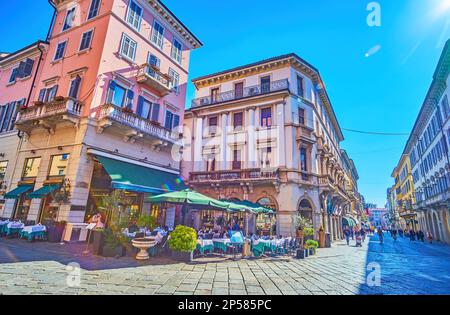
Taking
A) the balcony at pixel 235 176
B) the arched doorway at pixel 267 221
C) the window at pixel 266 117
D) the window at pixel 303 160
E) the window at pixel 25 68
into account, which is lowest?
the arched doorway at pixel 267 221

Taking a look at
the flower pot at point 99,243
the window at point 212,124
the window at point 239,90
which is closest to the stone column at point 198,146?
the window at point 212,124

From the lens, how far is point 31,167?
14.0m

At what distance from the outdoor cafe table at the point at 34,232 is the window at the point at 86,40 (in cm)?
1092

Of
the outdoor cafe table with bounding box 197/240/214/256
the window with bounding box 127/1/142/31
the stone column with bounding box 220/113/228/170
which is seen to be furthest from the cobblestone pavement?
the window with bounding box 127/1/142/31

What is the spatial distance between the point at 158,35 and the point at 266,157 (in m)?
13.0


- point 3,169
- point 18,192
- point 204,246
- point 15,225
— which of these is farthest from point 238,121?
point 3,169

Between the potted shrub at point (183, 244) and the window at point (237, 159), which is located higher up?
the window at point (237, 159)

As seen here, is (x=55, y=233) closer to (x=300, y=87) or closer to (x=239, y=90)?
(x=239, y=90)

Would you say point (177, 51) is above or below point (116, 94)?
above

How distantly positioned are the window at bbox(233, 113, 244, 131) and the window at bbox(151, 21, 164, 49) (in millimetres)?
8647

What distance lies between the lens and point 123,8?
1495cm

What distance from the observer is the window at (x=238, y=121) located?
68.1 ft

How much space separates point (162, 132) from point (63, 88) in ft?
21.8

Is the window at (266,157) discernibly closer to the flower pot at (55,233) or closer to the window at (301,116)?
the window at (301,116)
